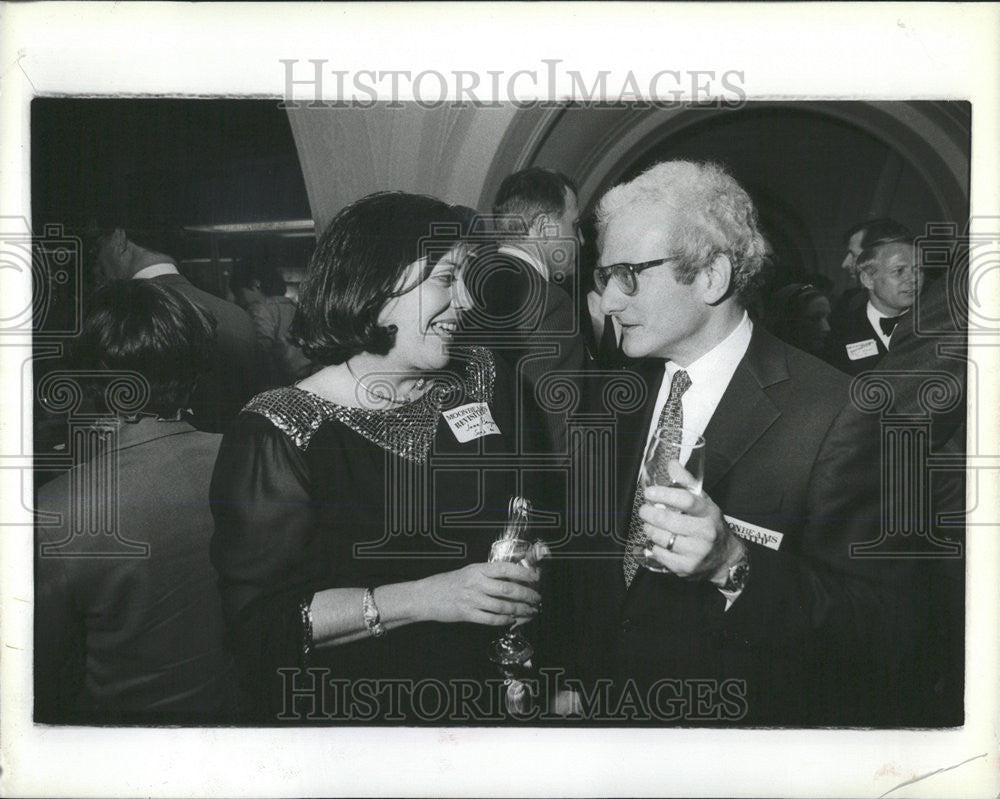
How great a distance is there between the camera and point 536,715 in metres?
2.19

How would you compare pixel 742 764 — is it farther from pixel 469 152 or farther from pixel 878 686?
pixel 469 152

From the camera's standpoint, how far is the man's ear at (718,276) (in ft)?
6.90

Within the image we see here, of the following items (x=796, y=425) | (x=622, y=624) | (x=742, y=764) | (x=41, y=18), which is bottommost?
(x=742, y=764)

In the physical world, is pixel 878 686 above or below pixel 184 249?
below

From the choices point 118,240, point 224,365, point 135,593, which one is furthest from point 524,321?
point 135,593

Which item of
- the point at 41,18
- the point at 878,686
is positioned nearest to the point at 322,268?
the point at 41,18

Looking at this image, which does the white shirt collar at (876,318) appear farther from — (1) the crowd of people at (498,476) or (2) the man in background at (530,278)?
(2) the man in background at (530,278)

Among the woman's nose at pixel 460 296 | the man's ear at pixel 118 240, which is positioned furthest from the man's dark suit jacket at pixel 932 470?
the man's ear at pixel 118 240

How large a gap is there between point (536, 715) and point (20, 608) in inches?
49.4

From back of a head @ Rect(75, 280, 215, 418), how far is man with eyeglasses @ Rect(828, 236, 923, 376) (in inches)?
57.0

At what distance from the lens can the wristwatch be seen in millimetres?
2111

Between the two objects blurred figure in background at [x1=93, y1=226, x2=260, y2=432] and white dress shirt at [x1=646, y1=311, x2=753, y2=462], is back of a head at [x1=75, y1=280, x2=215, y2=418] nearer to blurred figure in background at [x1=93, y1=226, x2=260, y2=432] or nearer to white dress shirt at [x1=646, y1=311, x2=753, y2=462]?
blurred figure in background at [x1=93, y1=226, x2=260, y2=432]

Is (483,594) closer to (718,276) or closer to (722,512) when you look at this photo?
(722,512)

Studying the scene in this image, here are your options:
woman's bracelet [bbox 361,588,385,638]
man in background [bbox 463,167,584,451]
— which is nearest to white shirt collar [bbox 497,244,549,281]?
man in background [bbox 463,167,584,451]
